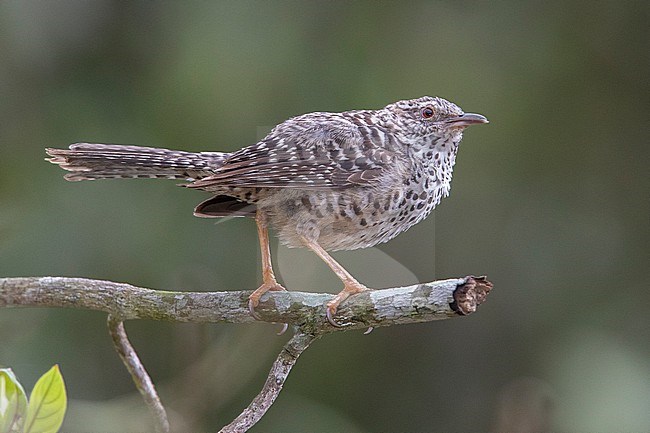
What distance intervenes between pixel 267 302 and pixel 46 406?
1.05 metres

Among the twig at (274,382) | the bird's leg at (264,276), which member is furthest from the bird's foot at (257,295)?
the twig at (274,382)

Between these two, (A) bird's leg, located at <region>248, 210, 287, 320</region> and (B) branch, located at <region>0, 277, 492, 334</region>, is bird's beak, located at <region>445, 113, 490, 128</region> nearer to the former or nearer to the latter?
(A) bird's leg, located at <region>248, 210, 287, 320</region>

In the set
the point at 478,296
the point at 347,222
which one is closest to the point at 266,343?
the point at 347,222

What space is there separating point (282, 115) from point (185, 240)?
1.02 meters

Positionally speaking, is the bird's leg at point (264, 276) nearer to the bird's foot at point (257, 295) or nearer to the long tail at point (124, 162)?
the bird's foot at point (257, 295)

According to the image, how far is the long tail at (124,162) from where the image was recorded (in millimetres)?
3453

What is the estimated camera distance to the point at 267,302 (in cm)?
312

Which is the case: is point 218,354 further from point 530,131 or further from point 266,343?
point 530,131

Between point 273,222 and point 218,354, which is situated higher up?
point 273,222

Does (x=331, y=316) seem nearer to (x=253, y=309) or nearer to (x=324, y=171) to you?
(x=253, y=309)

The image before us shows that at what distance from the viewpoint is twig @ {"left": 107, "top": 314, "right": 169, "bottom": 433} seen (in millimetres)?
Result: 3375

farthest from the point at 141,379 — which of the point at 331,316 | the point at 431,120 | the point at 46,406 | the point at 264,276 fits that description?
the point at 431,120

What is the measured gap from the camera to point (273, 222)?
3773 mm

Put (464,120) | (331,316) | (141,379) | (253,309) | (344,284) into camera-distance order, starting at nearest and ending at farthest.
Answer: (331,316), (253,309), (344,284), (141,379), (464,120)
